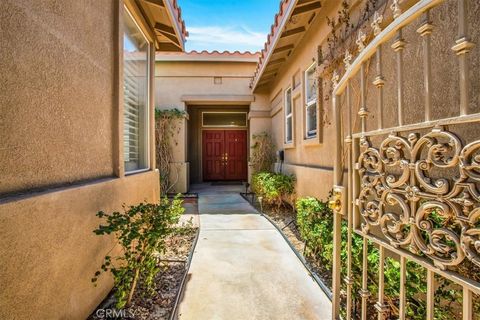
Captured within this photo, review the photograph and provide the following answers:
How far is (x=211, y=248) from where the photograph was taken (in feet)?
12.2

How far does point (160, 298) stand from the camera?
2.43m

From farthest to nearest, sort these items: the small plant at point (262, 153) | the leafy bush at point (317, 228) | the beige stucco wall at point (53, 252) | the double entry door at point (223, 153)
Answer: the double entry door at point (223, 153), the small plant at point (262, 153), the leafy bush at point (317, 228), the beige stucco wall at point (53, 252)

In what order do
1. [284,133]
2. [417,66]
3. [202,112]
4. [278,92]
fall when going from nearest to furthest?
[417,66], [284,133], [278,92], [202,112]

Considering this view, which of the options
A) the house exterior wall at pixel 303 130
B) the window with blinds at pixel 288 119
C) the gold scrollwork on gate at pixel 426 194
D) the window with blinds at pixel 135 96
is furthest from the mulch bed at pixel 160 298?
the window with blinds at pixel 288 119

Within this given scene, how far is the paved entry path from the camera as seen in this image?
88.4 inches

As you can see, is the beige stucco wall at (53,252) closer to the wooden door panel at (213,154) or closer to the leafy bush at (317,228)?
the leafy bush at (317,228)

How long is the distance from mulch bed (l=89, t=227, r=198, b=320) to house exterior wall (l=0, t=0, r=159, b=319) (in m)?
0.15

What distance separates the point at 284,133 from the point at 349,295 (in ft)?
18.6

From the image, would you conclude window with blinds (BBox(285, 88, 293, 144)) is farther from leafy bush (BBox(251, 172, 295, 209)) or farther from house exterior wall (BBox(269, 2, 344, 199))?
leafy bush (BBox(251, 172, 295, 209))

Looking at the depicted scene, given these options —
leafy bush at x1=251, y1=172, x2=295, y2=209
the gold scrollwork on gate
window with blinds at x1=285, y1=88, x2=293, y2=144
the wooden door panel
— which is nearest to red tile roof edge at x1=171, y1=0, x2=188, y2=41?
window with blinds at x1=285, y1=88, x2=293, y2=144

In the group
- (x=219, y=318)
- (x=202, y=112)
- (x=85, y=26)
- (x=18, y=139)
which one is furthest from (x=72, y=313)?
(x=202, y=112)

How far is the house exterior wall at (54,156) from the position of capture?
4.40 ft

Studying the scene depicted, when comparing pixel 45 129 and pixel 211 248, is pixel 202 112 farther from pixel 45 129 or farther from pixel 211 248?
pixel 45 129

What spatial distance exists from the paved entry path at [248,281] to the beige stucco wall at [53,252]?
2.87 feet
